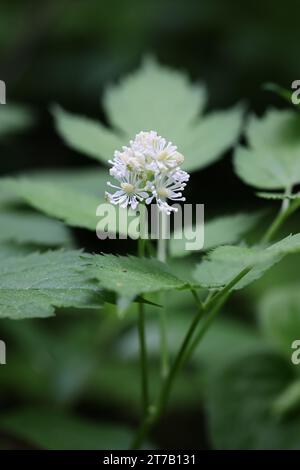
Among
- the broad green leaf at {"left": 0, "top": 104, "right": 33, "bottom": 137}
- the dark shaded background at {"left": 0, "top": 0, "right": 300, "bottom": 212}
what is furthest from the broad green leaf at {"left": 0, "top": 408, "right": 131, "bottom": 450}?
the dark shaded background at {"left": 0, "top": 0, "right": 300, "bottom": 212}

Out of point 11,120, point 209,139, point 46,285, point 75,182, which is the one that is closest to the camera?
Result: point 46,285

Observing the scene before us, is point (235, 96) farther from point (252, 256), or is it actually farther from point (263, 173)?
point (252, 256)

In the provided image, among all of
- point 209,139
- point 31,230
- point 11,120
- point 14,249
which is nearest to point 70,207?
point 14,249

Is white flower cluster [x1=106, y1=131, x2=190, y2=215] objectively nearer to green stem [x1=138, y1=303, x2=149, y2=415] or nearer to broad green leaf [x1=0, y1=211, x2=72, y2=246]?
green stem [x1=138, y1=303, x2=149, y2=415]

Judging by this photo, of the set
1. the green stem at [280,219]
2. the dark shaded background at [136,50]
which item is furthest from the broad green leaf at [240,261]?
the dark shaded background at [136,50]

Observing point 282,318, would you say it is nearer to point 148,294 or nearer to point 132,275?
point 148,294
